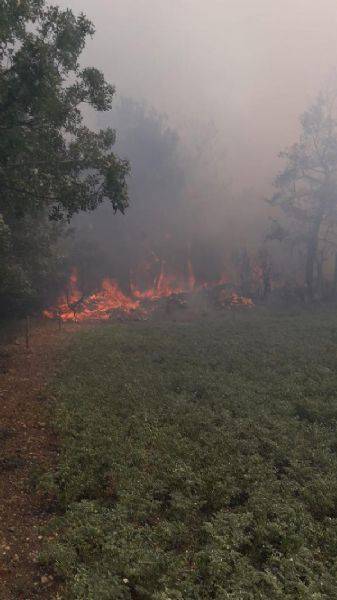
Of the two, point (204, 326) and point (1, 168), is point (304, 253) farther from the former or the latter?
point (1, 168)

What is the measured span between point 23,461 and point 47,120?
43.7 ft

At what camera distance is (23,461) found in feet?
40.0

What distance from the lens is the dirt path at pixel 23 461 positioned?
314 inches

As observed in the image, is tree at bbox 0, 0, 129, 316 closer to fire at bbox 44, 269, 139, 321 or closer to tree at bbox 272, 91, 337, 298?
fire at bbox 44, 269, 139, 321

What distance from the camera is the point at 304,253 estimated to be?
177 feet

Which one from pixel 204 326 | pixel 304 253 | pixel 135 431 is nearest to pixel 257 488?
pixel 135 431

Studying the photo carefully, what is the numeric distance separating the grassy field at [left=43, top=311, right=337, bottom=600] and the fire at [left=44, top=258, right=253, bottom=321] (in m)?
15.9

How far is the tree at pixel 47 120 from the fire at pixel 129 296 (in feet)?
54.2

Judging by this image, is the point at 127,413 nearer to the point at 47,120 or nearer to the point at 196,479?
the point at 196,479

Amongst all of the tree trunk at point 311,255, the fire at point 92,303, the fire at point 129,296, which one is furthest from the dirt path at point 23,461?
the tree trunk at point 311,255

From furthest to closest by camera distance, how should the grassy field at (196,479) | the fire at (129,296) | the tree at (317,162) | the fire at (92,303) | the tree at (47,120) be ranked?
the tree at (317,162)
the fire at (129,296)
the fire at (92,303)
the tree at (47,120)
the grassy field at (196,479)

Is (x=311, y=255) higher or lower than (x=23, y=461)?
higher

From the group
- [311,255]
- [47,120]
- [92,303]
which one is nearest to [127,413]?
[47,120]

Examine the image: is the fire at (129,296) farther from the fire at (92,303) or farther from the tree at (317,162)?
the tree at (317,162)
